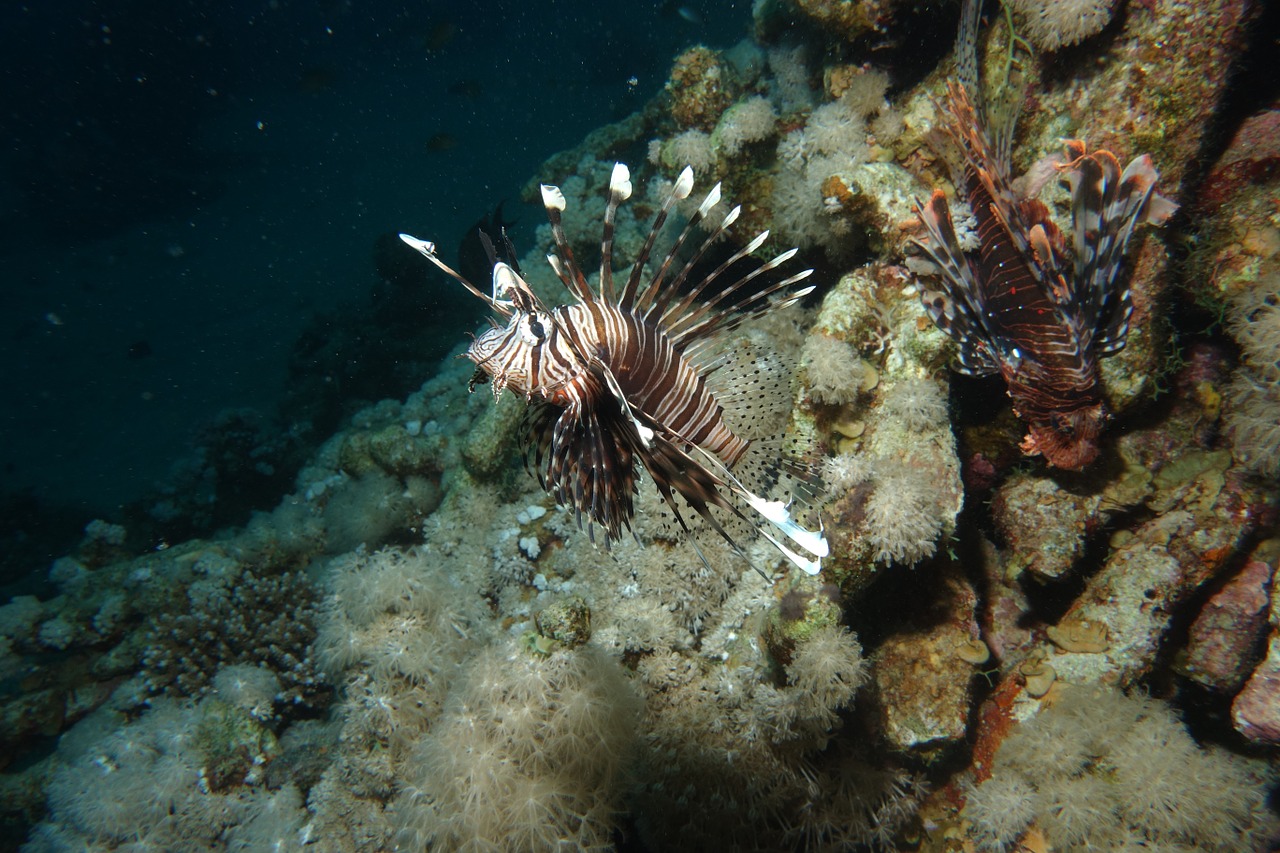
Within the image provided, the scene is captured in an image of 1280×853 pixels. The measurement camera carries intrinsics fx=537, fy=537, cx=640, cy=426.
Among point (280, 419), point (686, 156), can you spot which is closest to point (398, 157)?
point (280, 419)

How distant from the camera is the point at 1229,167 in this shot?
333cm

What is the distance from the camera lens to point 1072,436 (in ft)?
11.2

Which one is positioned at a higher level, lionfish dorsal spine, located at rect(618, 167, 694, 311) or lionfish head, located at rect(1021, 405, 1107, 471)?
lionfish dorsal spine, located at rect(618, 167, 694, 311)

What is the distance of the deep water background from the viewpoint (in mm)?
14984

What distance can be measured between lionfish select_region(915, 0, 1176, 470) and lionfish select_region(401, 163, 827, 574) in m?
1.53

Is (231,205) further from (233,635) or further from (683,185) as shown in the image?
(683,185)

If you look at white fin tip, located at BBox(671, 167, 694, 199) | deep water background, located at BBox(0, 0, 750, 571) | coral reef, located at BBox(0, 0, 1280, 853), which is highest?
deep water background, located at BBox(0, 0, 750, 571)

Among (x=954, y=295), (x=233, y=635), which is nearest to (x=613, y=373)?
(x=954, y=295)

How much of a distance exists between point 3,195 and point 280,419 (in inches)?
1129

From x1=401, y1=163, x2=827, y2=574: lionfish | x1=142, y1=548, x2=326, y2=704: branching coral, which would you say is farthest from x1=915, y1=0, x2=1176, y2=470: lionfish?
x1=142, y1=548, x2=326, y2=704: branching coral

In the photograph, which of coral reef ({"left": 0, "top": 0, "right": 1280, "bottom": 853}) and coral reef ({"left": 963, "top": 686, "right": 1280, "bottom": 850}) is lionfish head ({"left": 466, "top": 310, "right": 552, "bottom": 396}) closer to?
coral reef ({"left": 0, "top": 0, "right": 1280, "bottom": 853})

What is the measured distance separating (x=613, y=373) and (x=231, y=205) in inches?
1822

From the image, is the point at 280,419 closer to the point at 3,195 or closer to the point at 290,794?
the point at 290,794

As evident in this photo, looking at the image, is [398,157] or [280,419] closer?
[280,419]
